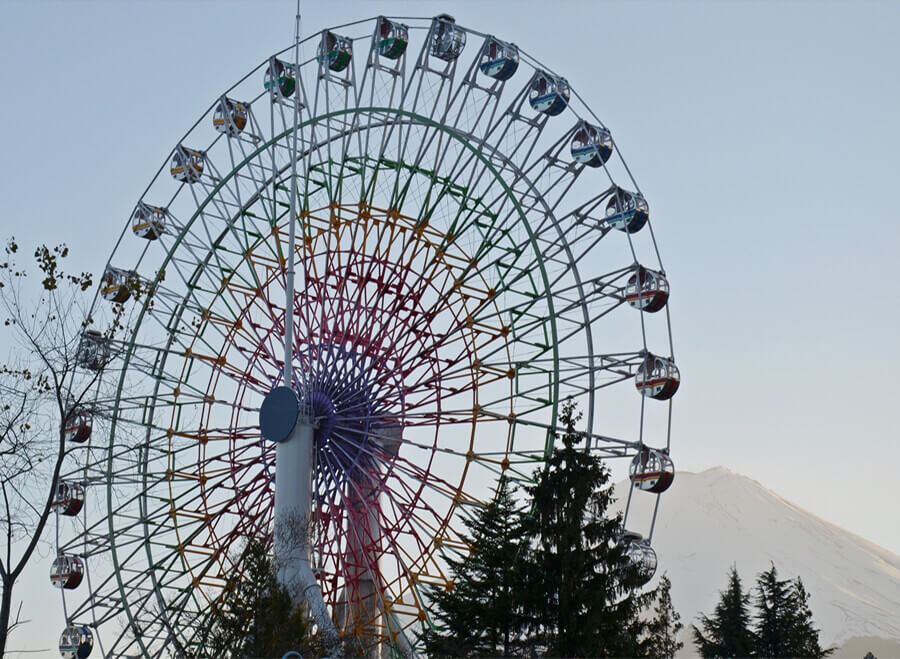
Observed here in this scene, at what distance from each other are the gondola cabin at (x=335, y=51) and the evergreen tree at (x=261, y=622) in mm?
14306

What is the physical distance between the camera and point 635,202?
3369 centimetres

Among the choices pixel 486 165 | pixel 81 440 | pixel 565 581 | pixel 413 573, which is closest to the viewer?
pixel 565 581

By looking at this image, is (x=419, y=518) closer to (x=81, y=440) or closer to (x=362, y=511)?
(x=362, y=511)

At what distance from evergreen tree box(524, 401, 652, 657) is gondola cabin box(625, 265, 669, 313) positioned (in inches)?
146

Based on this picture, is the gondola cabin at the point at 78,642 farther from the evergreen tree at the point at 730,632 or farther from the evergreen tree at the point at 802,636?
the evergreen tree at the point at 802,636

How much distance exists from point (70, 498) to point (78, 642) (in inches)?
159

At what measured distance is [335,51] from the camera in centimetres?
3694

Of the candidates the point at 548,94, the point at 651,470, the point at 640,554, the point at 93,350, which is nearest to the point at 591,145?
the point at 548,94

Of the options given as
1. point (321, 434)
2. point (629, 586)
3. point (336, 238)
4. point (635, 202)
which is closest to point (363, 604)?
point (321, 434)

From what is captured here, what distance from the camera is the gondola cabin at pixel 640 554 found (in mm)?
31070

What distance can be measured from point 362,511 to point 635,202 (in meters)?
10.2

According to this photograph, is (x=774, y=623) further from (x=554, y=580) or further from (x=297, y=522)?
(x=297, y=522)

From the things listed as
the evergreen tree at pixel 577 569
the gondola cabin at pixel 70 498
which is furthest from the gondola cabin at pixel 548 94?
the gondola cabin at pixel 70 498

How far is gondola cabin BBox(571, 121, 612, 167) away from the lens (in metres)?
34.5
